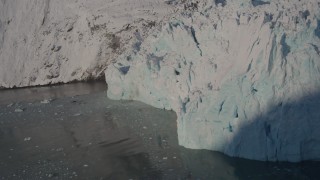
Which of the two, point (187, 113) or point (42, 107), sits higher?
point (187, 113)

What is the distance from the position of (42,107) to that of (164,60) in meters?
5.05

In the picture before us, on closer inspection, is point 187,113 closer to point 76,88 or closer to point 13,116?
point 13,116

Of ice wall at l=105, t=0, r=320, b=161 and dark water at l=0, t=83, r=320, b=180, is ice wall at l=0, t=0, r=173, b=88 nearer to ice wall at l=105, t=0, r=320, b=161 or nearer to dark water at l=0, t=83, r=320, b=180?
dark water at l=0, t=83, r=320, b=180

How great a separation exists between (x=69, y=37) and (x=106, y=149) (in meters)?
13.5

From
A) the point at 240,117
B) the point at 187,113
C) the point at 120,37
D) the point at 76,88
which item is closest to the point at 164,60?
the point at 187,113

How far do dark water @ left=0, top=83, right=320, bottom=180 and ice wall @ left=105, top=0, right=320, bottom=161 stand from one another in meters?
0.35

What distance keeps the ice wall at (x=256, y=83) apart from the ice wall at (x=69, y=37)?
31.4ft

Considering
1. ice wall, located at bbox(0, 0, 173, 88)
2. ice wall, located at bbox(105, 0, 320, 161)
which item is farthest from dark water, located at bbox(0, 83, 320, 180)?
ice wall, located at bbox(0, 0, 173, 88)

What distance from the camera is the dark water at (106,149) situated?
772 centimetres

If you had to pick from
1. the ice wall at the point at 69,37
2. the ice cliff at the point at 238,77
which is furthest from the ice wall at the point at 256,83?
the ice wall at the point at 69,37

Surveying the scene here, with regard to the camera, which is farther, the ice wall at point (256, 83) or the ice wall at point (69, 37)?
the ice wall at point (69, 37)

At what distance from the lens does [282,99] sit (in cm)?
790

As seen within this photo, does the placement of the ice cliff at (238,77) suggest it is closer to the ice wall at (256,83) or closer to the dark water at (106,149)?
the ice wall at (256,83)

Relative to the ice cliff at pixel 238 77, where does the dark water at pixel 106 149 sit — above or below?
below
